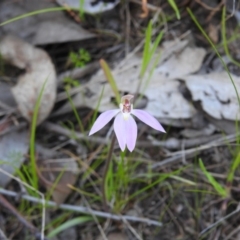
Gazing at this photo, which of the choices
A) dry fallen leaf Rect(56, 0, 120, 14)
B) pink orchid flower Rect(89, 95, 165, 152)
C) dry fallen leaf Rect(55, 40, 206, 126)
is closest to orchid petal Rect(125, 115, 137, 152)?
pink orchid flower Rect(89, 95, 165, 152)

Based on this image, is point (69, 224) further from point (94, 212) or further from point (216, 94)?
point (216, 94)

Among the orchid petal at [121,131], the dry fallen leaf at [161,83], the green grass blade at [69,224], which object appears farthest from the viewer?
the dry fallen leaf at [161,83]

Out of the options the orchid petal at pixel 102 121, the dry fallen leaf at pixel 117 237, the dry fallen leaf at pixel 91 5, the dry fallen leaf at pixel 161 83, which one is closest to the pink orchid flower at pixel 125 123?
the orchid petal at pixel 102 121

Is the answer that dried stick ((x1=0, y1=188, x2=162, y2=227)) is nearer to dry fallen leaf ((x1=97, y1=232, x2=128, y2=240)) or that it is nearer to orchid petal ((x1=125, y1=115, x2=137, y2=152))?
dry fallen leaf ((x1=97, y1=232, x2=128, y2=240))

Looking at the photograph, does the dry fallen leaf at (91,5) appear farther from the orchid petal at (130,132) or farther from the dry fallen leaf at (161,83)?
the orchid petal at (130,132)

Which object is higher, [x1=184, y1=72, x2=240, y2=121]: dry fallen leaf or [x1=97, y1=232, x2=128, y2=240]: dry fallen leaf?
[x1=184, y1=72, x2=240, y2=121]: dry fallen leaf

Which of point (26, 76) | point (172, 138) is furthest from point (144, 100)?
point (26, 76)

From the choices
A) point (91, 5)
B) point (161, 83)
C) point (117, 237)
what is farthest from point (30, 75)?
point (117, 237)

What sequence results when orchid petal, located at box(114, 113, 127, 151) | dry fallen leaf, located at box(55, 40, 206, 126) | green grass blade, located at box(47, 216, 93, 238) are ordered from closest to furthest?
orchid petal, located at box(114, 113, 127, 151)
green grass blade, located at box(47, 216, 93, 238)
dry fallen leaf, located at box(55, 40, 206, 126)
